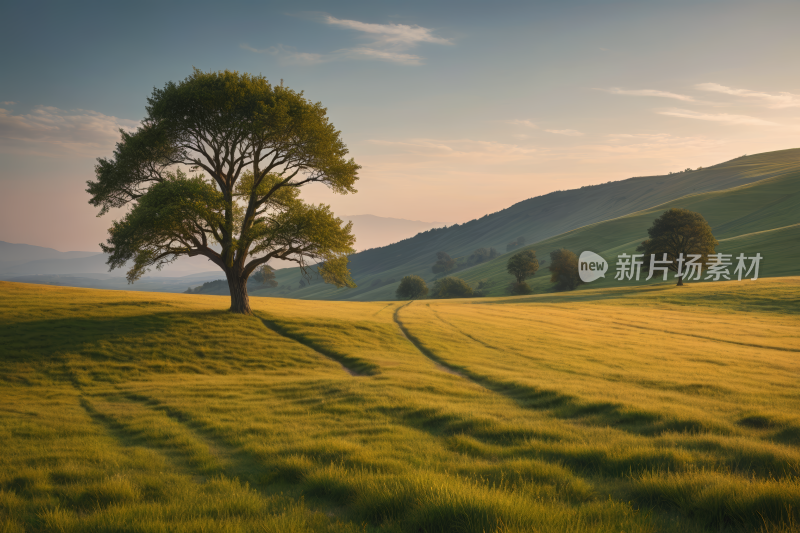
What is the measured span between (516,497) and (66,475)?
25.6 feet

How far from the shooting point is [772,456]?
23.6 ft

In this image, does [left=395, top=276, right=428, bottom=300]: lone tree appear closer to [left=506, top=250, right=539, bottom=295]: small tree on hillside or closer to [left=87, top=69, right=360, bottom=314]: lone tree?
[left=506, top=250, right=539, bottom=295]: small tree on hillside

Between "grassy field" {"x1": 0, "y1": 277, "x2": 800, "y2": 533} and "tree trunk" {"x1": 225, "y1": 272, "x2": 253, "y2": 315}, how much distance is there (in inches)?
170

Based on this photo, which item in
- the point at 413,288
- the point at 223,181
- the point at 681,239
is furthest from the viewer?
the point at 413,288

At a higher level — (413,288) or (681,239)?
(681,239)

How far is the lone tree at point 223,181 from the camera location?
92.0ft

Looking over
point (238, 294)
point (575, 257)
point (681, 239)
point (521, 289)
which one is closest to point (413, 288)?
point (521, 289)

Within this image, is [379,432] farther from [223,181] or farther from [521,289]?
[521,289]

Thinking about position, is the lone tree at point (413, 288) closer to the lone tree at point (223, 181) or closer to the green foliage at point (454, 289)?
the green foliage at point (454, 289)

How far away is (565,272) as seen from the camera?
338 ft

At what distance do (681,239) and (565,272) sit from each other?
104 ft

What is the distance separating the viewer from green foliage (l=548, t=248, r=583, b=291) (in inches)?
4045

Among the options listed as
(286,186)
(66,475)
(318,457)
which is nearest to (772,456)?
(318,457)

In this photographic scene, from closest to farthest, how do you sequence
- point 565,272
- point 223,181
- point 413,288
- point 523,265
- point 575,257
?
point 223,181, point 565,272, point 575,257, point 523,265, point 413,288
